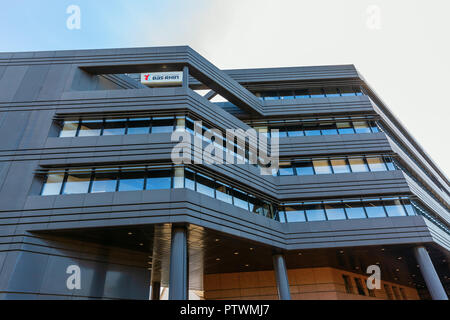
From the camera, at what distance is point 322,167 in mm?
22062

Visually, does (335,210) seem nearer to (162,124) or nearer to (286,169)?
(286,169)

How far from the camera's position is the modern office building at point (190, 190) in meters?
14.3

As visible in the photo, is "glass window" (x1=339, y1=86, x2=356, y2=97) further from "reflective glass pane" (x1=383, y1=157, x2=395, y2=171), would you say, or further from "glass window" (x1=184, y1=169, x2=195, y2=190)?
"glass window" (x1=184, y1=169, x2=195, y2=190)

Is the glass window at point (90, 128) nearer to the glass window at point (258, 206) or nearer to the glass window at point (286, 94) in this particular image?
the glass window at point (258, 206)

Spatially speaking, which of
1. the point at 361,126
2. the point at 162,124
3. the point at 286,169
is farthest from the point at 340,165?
the point at 162,124

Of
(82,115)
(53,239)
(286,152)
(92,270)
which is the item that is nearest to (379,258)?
(286,152)

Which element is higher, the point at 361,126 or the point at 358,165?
the point at 361,126

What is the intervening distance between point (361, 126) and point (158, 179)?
1848 centimetres

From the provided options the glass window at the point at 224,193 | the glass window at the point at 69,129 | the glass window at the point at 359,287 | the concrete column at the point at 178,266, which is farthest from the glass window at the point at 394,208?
the glass window at the point at 69,129

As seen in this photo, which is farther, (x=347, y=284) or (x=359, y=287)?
(x=359, y=287)

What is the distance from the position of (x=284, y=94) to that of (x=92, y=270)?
21409mm

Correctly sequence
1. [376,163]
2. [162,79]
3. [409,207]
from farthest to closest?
1. [162,79]
2. [376,163]
3. [409,207]
